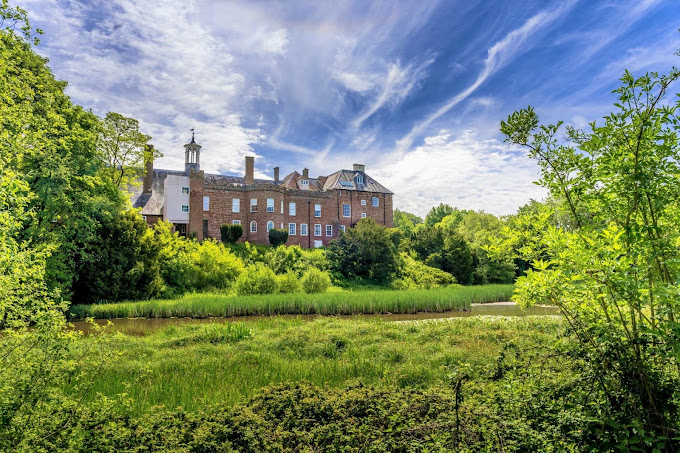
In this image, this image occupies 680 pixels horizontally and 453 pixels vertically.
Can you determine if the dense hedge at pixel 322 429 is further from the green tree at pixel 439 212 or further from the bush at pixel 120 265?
the green tree at pixel 439 212

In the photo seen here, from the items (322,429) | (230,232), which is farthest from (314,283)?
(322,429)

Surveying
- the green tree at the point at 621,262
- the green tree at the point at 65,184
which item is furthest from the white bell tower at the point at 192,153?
the green tree at the point at 621,262

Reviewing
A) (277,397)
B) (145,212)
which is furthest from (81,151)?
(277,397)

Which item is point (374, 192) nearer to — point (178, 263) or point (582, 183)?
point (178, 263)

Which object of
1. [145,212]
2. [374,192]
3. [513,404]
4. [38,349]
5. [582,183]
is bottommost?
[513,404]

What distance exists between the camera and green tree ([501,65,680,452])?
3053 millimetres

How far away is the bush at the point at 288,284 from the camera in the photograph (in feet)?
80.8

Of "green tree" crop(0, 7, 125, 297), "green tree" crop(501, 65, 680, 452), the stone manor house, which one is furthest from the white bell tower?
"green tree" crop(501, 65, 680, 452)

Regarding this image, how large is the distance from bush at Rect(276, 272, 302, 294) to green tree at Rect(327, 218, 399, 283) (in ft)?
25.2

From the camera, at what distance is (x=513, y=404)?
3889 millimetres

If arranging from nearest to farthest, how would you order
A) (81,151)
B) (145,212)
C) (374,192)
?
(81,151) < (145,212) < (374,192)

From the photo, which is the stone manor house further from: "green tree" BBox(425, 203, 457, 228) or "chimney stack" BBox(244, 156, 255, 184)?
"green tree" BBox(425, 203, 457, 228)

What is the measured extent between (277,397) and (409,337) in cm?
693

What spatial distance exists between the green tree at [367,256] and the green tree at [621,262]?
95.2ft
